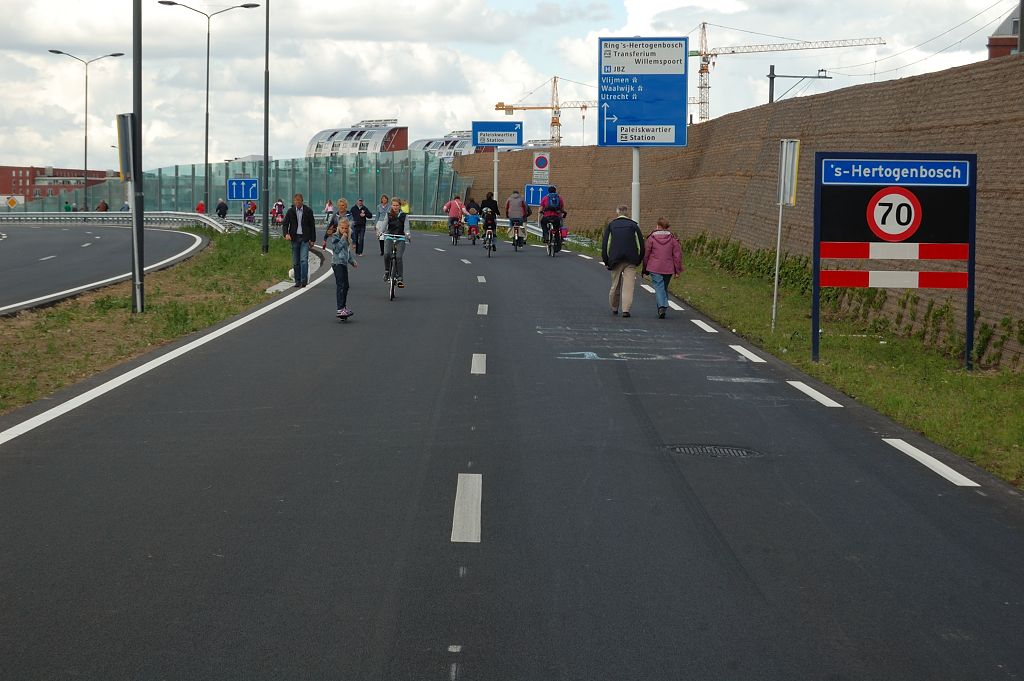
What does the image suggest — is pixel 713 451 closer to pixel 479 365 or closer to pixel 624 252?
pixel 479 365

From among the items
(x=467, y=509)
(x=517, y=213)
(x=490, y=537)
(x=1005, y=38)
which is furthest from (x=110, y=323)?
(x=1005, y=38)

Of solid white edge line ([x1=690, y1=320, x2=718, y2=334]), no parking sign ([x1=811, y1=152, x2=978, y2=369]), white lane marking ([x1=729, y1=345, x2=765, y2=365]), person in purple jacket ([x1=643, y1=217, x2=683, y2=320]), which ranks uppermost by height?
no parking sign ([x1=811, y1=152, x2=978, y2=369])

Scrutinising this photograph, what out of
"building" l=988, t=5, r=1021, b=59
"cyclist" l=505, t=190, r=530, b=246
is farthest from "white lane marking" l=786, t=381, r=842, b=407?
"building" l=988, t=5, r=1021, b=59

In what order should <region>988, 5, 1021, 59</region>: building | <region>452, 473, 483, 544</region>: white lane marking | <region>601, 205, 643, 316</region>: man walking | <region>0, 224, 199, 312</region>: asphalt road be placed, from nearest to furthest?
<region>452, 473, 483, 544</region>: white lane marking < <region>601, 205, 643, 316</region>: man walking < <region>0, 224, 199, 312</region>: asphalt road < <region>988, 5, 1021, 59</region>: building

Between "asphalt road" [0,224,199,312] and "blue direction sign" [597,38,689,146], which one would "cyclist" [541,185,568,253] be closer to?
"blue direction sign" [597,38,689,146]

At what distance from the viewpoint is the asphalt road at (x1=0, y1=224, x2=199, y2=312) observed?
83.1 feet

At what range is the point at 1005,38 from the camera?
234 ft

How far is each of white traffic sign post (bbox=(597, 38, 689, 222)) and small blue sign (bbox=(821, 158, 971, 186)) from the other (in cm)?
1913

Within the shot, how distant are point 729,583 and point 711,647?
38.5 inches

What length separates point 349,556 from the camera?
6602 mm

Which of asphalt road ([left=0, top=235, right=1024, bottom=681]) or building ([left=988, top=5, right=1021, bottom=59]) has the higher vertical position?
building ([left=988, top=5, right=1021, bottom=59])

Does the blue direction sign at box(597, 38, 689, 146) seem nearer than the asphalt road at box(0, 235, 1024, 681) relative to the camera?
No

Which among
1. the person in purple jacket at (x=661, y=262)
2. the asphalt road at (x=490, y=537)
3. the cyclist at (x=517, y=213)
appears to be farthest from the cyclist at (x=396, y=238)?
the cyclist at (x=517, y=213)

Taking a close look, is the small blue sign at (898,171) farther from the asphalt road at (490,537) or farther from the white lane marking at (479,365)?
the white lane marking at (479,365)
